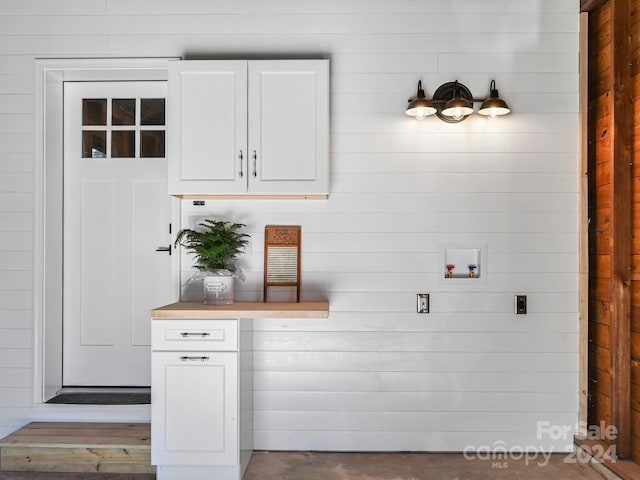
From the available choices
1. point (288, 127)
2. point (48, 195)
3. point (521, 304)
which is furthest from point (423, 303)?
point (48, 195)

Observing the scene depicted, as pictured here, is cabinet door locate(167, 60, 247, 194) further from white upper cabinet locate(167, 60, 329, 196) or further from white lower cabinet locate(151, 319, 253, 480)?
white lower cabinet locate(151, 319, 253, 480)

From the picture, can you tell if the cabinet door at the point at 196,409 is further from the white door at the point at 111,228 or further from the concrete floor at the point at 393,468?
the white door at the point at 111,228

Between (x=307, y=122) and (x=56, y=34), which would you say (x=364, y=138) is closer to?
(x=307, y=122)

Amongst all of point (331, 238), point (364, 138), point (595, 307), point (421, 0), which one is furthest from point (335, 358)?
point (421, 0)

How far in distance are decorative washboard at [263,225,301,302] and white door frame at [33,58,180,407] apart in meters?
0.58

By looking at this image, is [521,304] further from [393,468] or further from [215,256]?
[215,256]

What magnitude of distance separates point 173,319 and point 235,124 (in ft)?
3.58

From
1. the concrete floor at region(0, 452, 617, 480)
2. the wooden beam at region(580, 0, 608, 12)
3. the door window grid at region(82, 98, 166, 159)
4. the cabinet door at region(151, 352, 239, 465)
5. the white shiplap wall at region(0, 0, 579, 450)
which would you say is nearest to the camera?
the cabinet door at region(151, 352, 239, 465)

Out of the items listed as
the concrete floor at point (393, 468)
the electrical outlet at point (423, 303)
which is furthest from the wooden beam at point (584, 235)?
the electrical outlet at point (423, 303)

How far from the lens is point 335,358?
2.59 meters

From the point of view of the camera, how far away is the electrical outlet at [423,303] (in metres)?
2.58

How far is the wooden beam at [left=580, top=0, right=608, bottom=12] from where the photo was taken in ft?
8.10

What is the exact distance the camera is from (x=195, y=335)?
86.6 inches

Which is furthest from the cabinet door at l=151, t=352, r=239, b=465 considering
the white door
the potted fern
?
the white door
